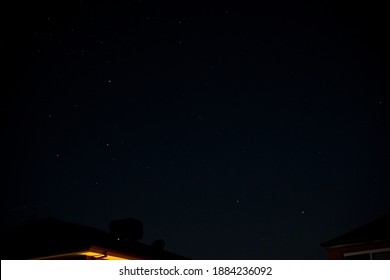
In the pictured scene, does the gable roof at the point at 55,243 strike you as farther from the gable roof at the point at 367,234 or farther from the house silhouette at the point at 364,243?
the gable roof at the point at 367,234

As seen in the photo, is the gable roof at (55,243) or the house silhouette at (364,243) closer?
the gable roof at (55,243)

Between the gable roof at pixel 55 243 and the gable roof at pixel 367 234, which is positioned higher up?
the gable roof at pixel 367 234

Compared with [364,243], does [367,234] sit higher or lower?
higher

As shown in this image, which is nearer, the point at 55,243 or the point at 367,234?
the point at 55,243

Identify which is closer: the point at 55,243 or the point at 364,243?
the point at 55,243

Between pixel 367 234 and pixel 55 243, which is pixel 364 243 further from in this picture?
pixel 55 243

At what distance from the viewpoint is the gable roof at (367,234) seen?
50.3ft

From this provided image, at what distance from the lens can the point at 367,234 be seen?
15602 millimetres

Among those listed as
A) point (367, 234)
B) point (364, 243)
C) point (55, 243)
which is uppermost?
point (367, 234)

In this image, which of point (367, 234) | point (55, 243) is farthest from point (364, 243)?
point (55, 243)

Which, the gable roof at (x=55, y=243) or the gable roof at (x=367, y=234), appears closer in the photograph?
the gable roof at (x=55, y=243)

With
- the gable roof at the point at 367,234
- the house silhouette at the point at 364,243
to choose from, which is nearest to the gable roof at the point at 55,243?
the house silhouette at the point at 364,243
